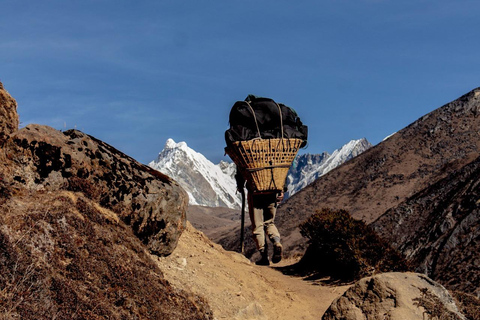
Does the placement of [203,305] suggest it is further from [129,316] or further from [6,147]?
[6,147]

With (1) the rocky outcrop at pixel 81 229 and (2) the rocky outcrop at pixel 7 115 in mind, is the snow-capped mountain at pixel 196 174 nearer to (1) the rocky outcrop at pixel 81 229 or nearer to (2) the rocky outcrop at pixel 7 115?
(1) the rocky outcrop at pixel 81 229

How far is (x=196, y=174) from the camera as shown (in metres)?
172

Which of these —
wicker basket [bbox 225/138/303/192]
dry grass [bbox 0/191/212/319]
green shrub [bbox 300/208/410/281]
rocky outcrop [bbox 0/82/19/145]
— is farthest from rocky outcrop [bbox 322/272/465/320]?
rocky outcrop [bbox 0/82/19/145]

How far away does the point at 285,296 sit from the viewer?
27.6 feet

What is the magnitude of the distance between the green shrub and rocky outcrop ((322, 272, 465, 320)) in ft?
13.3

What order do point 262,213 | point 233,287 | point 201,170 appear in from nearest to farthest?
point 233,287 < point 262,213 < point 201,170

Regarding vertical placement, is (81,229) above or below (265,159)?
below

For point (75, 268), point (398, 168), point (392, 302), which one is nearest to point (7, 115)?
point (75, 268)

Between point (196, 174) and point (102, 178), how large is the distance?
165820mm

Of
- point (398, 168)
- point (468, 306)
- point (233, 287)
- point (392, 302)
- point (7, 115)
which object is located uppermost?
point (398, 168)

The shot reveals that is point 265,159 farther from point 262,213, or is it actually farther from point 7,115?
point 7,115

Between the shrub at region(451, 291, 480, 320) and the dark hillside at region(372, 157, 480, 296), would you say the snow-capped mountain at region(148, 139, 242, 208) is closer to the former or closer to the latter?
the dark hillside at region(372, 157, 480, 296)

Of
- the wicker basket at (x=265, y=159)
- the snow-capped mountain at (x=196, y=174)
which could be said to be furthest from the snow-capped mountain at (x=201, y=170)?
the wicker basket at (x=265, y=159)

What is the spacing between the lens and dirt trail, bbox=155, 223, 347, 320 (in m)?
6.81
